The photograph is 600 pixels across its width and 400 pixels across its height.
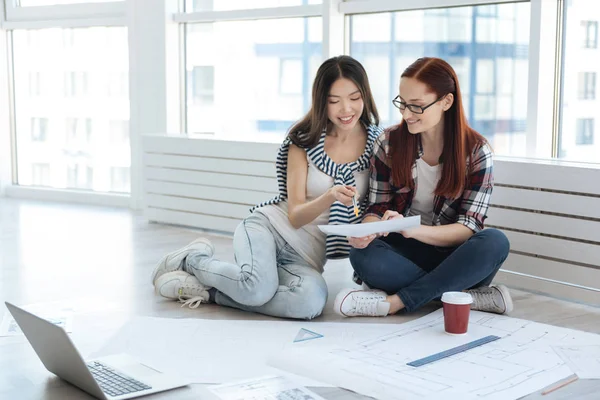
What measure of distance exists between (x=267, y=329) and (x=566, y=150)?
163 cm

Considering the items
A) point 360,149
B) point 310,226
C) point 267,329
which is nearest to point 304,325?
point 267,329

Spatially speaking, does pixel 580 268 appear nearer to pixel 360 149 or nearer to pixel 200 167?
pixel 360 149

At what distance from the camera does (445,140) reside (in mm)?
2740

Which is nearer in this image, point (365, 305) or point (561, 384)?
point (561, 384)

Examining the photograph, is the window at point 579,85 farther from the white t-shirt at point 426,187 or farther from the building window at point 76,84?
the building window at point 76,84

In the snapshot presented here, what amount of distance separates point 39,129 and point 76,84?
1.73 ft

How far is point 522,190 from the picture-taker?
314 centimetres

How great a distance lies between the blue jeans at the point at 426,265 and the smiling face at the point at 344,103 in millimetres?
403

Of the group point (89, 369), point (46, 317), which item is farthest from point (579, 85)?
Answer: point (89, 369)

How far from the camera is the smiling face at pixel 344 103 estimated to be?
2.75 meters

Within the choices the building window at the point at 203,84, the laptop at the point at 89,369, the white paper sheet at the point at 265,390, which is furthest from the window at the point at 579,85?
the building window at the point at 203,84

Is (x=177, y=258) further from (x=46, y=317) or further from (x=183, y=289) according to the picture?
(x=46, y=317)

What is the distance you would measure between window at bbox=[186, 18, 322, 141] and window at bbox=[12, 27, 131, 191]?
0.61 m

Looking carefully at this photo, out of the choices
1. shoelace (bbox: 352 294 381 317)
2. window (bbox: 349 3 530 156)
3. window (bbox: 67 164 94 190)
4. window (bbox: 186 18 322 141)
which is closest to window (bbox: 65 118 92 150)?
window (bbox: 67 164 94 190)
